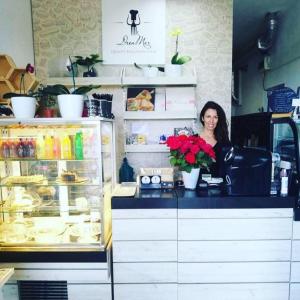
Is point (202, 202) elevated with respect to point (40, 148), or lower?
lower

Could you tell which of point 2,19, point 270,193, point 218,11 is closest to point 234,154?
point 270,193

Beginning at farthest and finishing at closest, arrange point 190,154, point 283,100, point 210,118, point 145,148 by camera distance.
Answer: point 283,100
point 145,148
point 210,118
point 190,154

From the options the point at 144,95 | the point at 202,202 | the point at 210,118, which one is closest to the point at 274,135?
the point at 210,118

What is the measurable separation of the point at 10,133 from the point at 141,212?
3.98ft

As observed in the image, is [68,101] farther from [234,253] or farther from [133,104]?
[234,253]

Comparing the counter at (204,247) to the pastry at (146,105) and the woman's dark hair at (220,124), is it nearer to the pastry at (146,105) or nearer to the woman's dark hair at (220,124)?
the woman's dark hair at (220,124)

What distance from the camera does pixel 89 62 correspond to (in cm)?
241

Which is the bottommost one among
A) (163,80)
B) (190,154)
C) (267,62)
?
(190,154)

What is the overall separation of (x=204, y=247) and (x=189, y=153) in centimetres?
70

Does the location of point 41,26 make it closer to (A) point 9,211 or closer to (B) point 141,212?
(A) point 9,211

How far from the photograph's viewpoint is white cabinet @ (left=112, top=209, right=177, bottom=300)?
5.88 ft

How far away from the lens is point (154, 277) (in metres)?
1.84

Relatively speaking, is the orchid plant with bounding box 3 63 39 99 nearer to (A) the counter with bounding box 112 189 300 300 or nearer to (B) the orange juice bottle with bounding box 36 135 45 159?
(B) the orange juice bottle with bounding box 36 135 45 159

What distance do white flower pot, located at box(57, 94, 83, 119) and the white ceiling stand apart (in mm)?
2870
